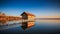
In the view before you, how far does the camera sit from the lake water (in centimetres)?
324

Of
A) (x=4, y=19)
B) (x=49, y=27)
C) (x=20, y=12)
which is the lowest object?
(x=49, y=27)

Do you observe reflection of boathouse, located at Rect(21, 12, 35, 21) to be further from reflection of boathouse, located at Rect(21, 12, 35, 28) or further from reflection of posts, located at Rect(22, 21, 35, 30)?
reflection of posts, located at Rect(22, 21, 35, 30)

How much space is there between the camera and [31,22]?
11.1 feet

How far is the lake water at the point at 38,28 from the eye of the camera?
10.6 ft

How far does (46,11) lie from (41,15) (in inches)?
7.7

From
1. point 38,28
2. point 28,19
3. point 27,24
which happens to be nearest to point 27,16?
point 28,19

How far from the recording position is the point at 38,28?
3.30 m

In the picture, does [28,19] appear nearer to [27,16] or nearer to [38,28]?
[27,16]

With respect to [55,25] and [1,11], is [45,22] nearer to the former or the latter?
[55,25]

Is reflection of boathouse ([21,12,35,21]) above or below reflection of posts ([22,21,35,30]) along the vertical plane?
above

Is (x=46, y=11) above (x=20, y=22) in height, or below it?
above

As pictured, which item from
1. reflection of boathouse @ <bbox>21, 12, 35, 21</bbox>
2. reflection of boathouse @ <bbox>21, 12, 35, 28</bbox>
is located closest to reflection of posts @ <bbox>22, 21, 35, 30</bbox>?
reflection of boathouse @ <bbox>21, 12, 35, 28</bbox>

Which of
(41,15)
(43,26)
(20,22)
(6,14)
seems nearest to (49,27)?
(43,26)

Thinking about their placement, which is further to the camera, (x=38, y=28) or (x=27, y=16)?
(x=27, y=16)
